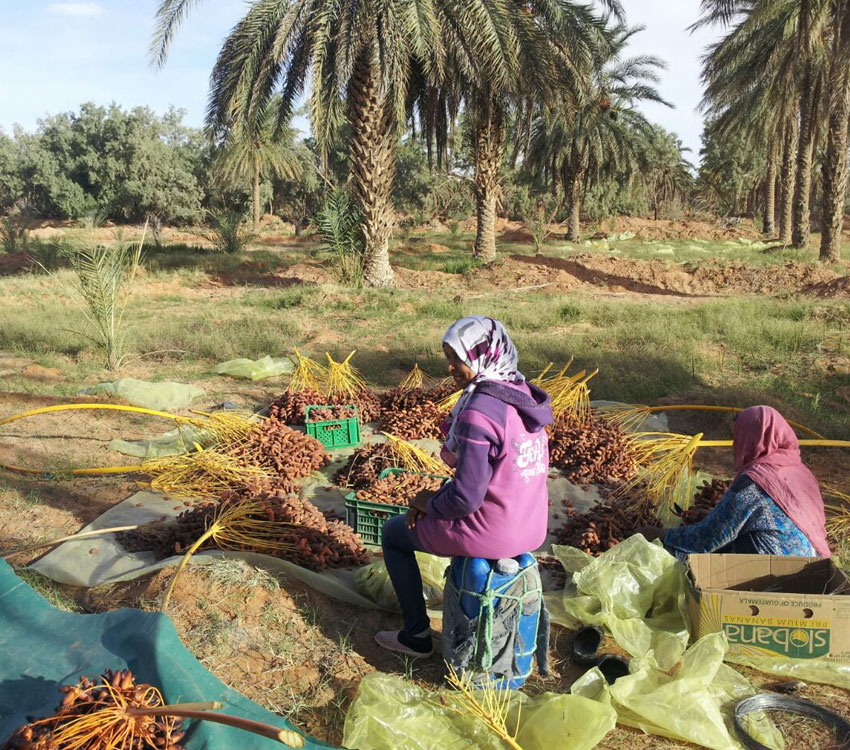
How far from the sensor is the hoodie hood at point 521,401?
2461mm

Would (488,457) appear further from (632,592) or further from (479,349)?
(632,592)

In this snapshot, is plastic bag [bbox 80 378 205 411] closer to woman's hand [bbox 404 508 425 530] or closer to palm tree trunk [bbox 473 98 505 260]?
woman's hand [bbox 404 508 425 530]

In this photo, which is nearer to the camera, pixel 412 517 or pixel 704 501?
pixel 412 517

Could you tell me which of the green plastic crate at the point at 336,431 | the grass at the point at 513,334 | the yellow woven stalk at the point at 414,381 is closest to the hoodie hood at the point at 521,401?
the green plastic crate at the point at 336,431

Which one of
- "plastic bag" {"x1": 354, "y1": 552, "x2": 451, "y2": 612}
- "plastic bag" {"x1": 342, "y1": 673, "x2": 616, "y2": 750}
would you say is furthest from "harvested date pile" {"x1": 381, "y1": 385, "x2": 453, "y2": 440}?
"plastic bag" {"x1": 342, "y1": 673, "x2": 616, "y2": 750}

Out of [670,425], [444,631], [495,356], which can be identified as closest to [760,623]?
[444,631]

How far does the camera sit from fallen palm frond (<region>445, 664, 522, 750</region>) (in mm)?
2264

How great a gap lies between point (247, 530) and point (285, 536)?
22 centimetres

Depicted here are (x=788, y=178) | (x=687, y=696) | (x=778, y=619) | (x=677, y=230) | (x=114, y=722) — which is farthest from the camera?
(x=677, y=230)

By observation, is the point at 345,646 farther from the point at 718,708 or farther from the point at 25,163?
the point at 25,163

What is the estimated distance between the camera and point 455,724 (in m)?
2.42

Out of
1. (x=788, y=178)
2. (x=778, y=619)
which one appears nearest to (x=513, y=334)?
(x=778, y=619)

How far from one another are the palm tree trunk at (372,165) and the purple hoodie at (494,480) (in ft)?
39.0

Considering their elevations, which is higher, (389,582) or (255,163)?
(255,163)
